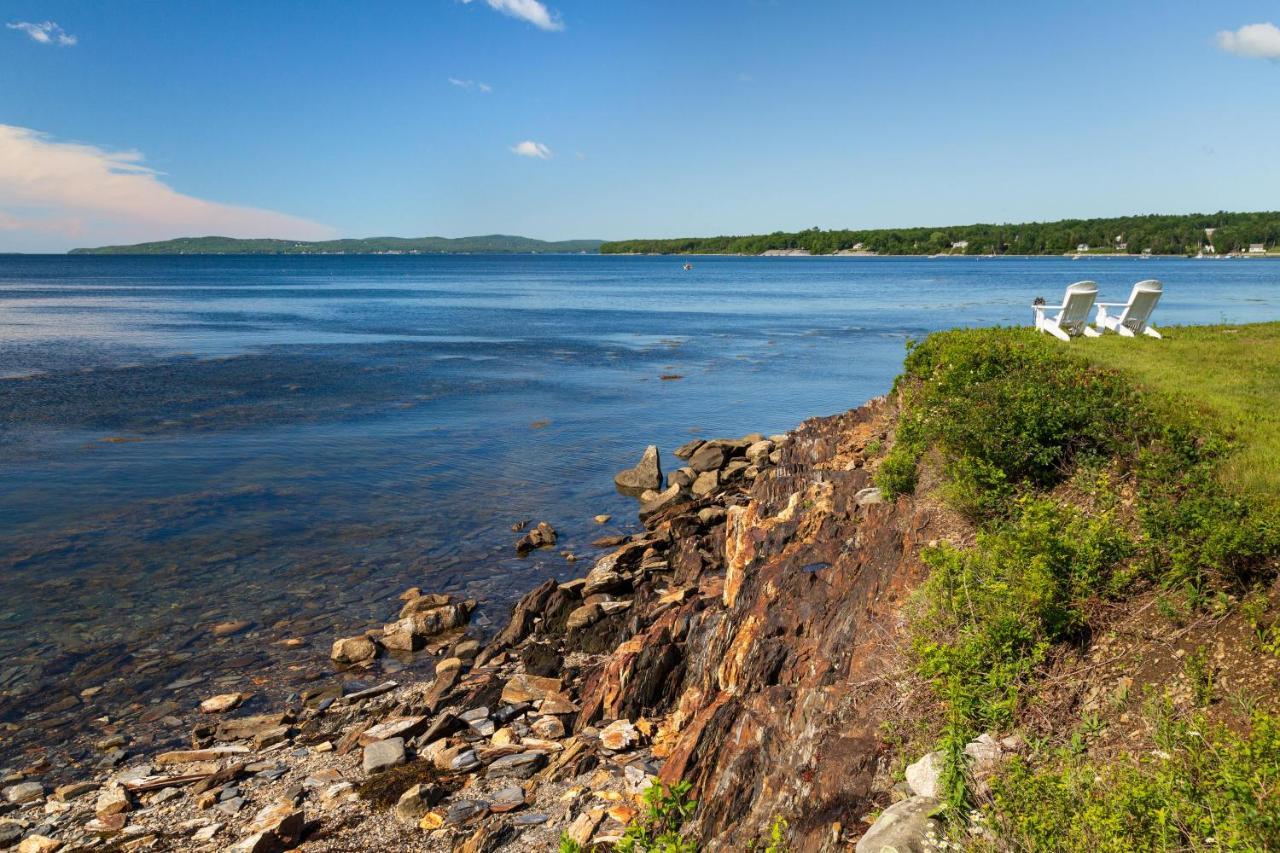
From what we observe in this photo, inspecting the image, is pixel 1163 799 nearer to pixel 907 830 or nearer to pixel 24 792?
pixel 907 830

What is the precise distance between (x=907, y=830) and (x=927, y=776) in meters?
0.61

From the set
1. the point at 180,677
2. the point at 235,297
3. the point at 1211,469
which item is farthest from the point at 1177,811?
the point at 235,297

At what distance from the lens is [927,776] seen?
6.17 m

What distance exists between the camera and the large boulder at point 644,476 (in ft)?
75.4

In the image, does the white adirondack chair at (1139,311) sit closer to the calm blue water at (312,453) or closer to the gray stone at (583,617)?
the calm blue water at (312,453)

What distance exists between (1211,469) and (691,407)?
2624 cm

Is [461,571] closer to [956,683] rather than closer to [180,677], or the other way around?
[180,677]

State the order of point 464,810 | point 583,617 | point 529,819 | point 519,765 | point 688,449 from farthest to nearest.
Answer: point 688,449, point 583,617, point 519,765, point 464,810, point 529,819

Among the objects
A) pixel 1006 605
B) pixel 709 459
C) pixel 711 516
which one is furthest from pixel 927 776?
pixel 709 459

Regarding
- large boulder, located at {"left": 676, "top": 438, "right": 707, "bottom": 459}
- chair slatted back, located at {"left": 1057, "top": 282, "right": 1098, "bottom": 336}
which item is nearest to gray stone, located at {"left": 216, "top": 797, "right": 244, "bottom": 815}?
large boulder, located at {"left": 676, "top": 438, "right": 707, "bottom": 459}

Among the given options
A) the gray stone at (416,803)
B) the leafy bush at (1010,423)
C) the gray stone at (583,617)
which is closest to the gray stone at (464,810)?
the gray stone at (416,803)

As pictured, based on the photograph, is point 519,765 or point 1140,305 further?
point 1140,305

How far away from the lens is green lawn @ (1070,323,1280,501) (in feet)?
28.1

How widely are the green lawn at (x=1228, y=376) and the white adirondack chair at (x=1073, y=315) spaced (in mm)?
830
